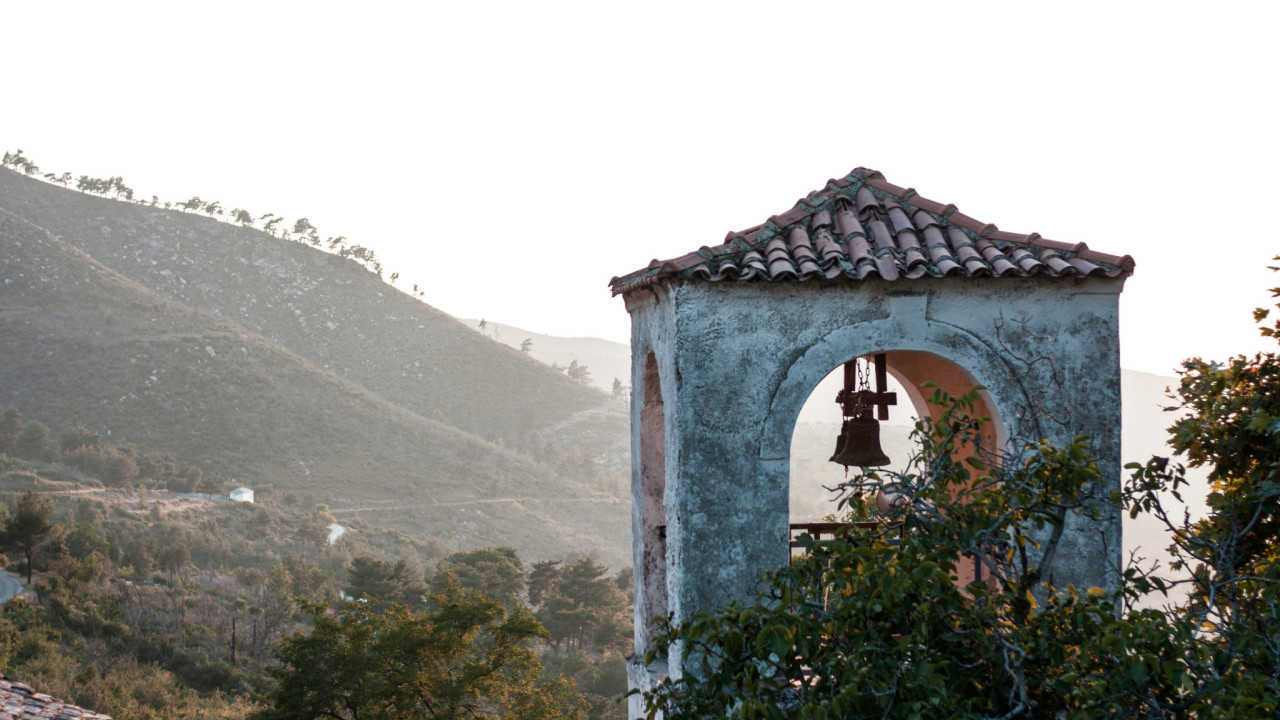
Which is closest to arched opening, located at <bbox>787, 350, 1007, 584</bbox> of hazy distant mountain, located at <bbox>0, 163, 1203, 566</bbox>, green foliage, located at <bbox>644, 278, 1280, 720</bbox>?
green foliage, located at <bbox>644, 278, 1280, 720</bbox>

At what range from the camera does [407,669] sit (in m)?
11.0

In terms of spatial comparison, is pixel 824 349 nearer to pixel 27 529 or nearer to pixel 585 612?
pixel 585 612

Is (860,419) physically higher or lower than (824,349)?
lower

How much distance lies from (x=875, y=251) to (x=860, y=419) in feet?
5.48

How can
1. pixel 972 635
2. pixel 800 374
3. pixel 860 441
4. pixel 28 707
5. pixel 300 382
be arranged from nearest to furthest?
pixel 972 635 → pixel 800 374 → pixel 860 441 → pixel 28 707 → pixel 300 382

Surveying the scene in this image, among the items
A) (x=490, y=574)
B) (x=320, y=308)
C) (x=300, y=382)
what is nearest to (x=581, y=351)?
(x=320, y=308)

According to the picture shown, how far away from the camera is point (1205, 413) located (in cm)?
545

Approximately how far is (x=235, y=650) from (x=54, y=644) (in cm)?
362

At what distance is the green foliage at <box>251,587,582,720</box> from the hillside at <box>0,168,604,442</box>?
35079 mm

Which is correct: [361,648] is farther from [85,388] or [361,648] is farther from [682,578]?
[85,388]

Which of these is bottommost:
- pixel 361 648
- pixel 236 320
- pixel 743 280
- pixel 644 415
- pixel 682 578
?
pixel 361 648

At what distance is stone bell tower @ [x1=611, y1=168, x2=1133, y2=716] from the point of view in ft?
12.7

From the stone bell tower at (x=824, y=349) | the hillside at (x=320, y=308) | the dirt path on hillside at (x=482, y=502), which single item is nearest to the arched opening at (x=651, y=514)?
the stone bell tower at (x=824, y=349)

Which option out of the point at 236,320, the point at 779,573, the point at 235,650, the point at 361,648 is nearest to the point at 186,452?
the point at 236,320
